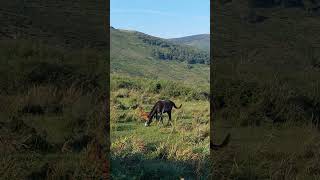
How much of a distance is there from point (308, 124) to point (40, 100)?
589 cm

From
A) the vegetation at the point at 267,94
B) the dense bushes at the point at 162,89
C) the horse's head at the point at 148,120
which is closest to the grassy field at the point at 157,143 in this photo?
the horse's head at the point at 148,120

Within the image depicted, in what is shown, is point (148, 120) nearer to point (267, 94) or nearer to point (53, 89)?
point (267, 94)

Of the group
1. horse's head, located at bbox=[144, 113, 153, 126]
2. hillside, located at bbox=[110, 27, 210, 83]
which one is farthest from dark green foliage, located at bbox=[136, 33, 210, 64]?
horse's head, located at bbox=[144, 113, 153, 126]

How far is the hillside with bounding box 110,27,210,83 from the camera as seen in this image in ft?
144

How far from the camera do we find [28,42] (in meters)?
10.8

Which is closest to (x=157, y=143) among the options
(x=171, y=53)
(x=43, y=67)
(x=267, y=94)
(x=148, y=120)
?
(x=148, y=120)

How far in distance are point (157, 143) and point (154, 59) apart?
38.7 metres

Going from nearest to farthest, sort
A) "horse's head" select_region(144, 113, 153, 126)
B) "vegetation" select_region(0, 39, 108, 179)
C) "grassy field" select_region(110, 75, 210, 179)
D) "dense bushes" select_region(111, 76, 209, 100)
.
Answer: "vegetation" select_region(0, 39, 108, 179) → "grassy field" select_region(110, 75, 210, 179) → "horse's head" select_region(144, 113, 153, 126) → "dense bushes" select_region(111, 76, 209, 100)

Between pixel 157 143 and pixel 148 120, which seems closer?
pixel 157 143

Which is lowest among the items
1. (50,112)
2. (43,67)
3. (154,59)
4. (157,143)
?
(157,143)

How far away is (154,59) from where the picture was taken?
5112 centimetres

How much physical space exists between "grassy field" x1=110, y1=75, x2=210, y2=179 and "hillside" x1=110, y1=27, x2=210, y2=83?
20924 millimetres

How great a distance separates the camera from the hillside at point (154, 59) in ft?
144

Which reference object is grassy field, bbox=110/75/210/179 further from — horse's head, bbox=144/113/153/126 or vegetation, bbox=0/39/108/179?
vegetation, bbox=0/39/108/179
